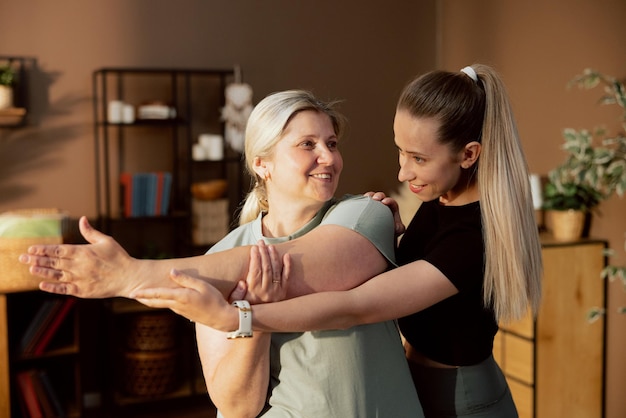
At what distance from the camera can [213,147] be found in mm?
4660

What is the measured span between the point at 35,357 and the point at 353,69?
2.78m

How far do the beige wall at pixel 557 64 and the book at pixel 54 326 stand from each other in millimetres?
2711

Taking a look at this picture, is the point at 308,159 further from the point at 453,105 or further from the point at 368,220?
the point at 453,105

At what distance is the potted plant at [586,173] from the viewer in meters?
3.31

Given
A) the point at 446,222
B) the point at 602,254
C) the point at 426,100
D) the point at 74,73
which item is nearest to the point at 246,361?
the point at 446,222

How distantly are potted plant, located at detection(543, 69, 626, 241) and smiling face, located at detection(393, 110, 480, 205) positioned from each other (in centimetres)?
190

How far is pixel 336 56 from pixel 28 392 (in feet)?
9.49

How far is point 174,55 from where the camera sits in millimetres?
4750

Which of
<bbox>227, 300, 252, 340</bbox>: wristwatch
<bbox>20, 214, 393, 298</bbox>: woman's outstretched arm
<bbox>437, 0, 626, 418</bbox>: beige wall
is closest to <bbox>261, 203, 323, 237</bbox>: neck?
<bbox>20, 214, 393, 298</bbox>: woman's outstretched arm

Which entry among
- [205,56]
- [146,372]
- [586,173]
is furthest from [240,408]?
[205,56]

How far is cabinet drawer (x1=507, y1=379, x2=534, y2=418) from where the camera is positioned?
3672 millimetres

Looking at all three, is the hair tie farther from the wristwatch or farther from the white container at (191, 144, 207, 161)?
the white container at (191, 144, 207, 161)

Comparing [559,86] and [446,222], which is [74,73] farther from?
[446,222]

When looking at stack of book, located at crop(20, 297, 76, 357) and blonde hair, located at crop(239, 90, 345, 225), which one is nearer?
blonde hair, located at crop(239, 90, 345, 225)
